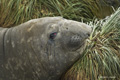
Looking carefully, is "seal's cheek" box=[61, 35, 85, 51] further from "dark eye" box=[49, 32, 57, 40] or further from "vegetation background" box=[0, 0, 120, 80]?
"vegetation background" box=[0, 0, 120, 80]

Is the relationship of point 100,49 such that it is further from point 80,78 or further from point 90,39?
point 80,78

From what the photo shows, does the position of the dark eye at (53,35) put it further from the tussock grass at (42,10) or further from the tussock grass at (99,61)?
the tussock grass at (42,10)

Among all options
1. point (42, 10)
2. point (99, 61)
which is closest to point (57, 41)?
point (99, 61)

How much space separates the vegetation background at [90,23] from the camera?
3625 mm

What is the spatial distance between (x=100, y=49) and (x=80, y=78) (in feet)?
1.80

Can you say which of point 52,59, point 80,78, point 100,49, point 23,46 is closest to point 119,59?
point 100,49

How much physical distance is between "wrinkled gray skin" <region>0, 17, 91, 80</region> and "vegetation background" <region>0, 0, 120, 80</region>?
28cm

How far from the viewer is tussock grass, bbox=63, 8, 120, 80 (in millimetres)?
3596

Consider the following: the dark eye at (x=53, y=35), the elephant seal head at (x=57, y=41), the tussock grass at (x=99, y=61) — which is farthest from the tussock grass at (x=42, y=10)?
the dark eye at (x=53, y=35)

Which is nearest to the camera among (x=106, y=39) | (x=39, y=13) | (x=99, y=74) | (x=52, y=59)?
(x=52, y=59)

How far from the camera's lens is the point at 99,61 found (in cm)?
365

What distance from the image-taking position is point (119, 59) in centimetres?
369

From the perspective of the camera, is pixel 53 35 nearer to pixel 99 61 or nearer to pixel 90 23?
pixel 99 61

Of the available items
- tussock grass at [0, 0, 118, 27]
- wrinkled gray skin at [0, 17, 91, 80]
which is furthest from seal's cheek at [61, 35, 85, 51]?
tussock grass at [0, 0, 118, 27]
